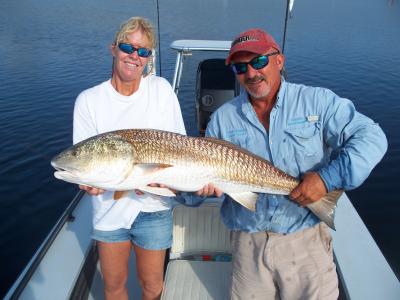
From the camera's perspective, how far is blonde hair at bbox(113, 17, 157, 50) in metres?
2.75

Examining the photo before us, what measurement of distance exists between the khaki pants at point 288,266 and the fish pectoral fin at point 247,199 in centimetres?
28

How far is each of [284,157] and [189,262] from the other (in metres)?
1.77

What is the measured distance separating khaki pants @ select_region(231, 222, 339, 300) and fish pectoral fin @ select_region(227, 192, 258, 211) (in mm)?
282

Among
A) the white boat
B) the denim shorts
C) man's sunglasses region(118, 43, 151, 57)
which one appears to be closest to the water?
the white boat

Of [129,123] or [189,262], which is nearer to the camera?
[129,123]

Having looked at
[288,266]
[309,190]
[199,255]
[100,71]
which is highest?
[309,190]

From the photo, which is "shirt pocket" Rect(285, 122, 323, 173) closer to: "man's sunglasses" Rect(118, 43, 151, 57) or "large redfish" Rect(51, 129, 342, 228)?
"large redfish" Rect(51, 129, 342, 228)

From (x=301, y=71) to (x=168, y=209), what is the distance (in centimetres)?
1788

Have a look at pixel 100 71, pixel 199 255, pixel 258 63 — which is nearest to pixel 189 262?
pixel 199 255

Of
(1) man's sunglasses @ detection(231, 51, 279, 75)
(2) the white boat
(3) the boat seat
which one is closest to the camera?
(1) man's sunglasses @ detection(231, 51, 279, 75)

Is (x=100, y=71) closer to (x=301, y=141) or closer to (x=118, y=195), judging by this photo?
(x=118, y=195)

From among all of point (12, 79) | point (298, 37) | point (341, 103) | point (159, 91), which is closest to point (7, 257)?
point (159, 91)

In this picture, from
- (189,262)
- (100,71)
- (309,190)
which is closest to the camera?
(309,190)

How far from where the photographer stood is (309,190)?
259 cm
